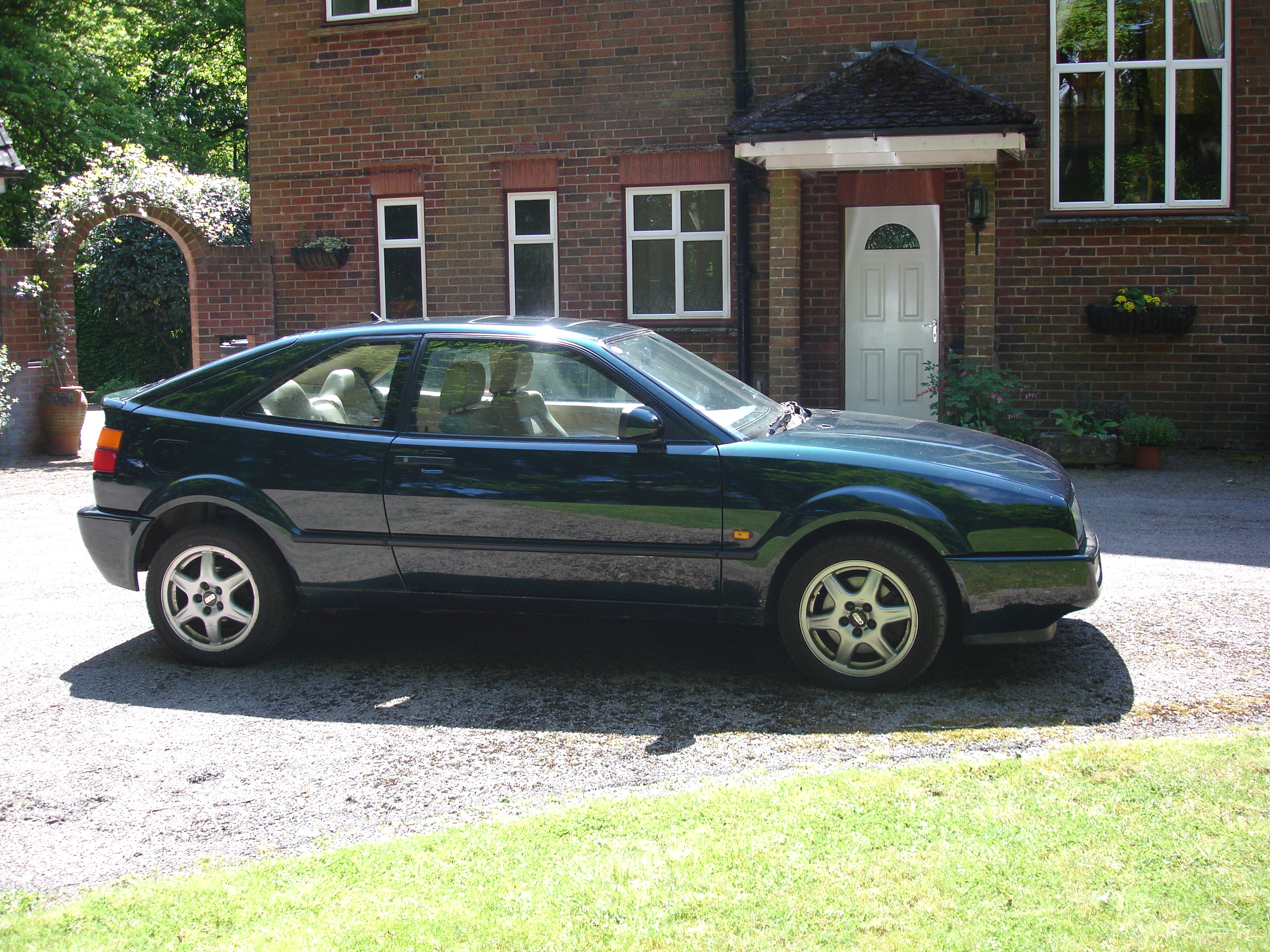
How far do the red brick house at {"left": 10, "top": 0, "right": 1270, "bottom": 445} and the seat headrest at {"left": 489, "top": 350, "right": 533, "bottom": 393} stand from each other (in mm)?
7171

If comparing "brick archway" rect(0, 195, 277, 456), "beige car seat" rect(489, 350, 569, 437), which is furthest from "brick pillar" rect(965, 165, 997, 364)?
"brick archway" rect(0, 195, 277, 456)

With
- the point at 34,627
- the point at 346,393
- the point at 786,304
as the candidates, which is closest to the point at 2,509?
the point at 34,627

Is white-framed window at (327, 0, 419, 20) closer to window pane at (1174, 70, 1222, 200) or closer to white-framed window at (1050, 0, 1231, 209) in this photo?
white-framed window at (1050, 0, 1231, 209)

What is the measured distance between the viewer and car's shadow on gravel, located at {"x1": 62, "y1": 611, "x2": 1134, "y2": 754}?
4727mm

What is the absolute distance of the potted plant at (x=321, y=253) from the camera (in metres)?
14.8

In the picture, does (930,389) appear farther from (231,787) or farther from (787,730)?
(231,787)

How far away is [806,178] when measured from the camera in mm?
13172

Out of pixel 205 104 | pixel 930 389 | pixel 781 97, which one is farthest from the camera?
pixel 205 104

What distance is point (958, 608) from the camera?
16.1 feet

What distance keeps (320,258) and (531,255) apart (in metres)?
2.65

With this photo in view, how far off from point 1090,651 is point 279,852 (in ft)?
12.1

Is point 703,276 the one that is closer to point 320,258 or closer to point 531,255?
point 531,255

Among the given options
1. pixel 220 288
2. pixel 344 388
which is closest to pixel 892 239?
pixel 220 288

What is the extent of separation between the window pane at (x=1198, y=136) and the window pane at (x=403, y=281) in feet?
28.1
